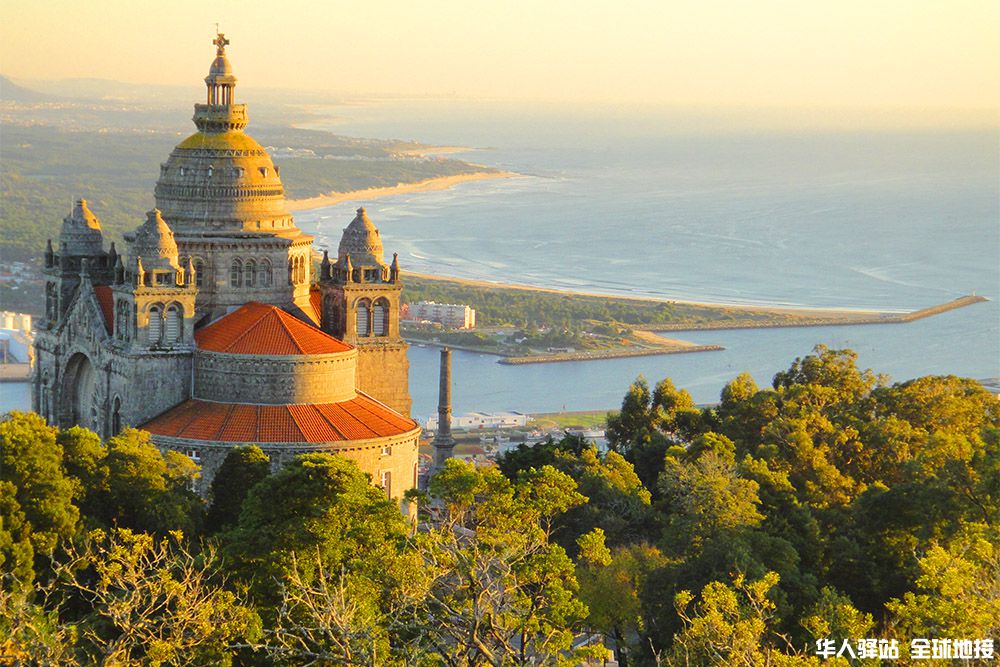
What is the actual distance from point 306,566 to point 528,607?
248 inches

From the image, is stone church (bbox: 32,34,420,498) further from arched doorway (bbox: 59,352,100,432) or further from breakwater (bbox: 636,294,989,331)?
breakwater (bbox: 636,294,989,331)

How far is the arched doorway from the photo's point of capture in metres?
56.2

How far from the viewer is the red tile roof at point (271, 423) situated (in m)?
50.7

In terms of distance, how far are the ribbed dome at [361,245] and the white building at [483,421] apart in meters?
33.0

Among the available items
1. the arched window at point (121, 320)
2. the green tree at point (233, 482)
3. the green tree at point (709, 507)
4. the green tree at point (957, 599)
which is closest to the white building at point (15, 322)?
the arched window at point (121, 320)

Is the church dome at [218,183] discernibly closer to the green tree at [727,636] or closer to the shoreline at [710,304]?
the green tree at [727,636]

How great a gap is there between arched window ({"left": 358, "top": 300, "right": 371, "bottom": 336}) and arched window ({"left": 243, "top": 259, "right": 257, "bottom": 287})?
3.14 m

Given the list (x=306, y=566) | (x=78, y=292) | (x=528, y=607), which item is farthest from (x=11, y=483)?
(x=78, y=292)

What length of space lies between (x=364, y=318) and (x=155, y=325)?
675 cm

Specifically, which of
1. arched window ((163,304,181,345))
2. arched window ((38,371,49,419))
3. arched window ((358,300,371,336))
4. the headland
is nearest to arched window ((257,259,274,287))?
arched window ((358,300,371,336))

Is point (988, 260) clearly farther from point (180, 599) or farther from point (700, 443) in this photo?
point (180, 599)

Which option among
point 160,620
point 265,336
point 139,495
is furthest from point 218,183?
point 160,620

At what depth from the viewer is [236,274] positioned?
55.4 meters

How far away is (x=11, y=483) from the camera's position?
39406 millimetres
